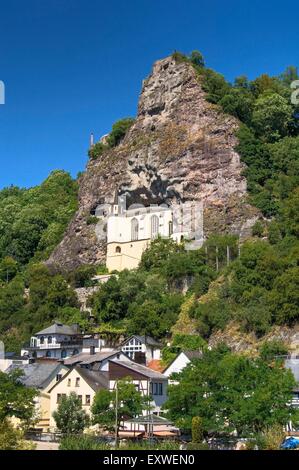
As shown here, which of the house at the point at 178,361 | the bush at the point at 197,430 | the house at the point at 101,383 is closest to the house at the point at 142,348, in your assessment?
the house at the point at 178,361

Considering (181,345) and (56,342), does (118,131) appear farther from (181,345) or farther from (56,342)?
(181,345)

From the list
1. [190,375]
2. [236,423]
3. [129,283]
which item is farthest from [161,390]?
[129,283]

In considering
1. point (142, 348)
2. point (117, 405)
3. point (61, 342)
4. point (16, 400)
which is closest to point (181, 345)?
point (142, 348)

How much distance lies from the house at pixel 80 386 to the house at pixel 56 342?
1471 centimetres

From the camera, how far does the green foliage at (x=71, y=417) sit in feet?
148

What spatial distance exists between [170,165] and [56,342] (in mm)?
27218

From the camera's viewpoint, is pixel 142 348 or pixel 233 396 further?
pixel 142 348

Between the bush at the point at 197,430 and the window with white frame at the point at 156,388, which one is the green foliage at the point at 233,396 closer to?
the bush at the point at 197,430

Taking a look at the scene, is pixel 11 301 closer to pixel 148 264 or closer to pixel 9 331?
pixel 9 331

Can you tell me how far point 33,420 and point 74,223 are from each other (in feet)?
166

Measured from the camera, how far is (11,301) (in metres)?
86.5

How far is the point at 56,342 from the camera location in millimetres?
71562

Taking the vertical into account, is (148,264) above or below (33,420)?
above
